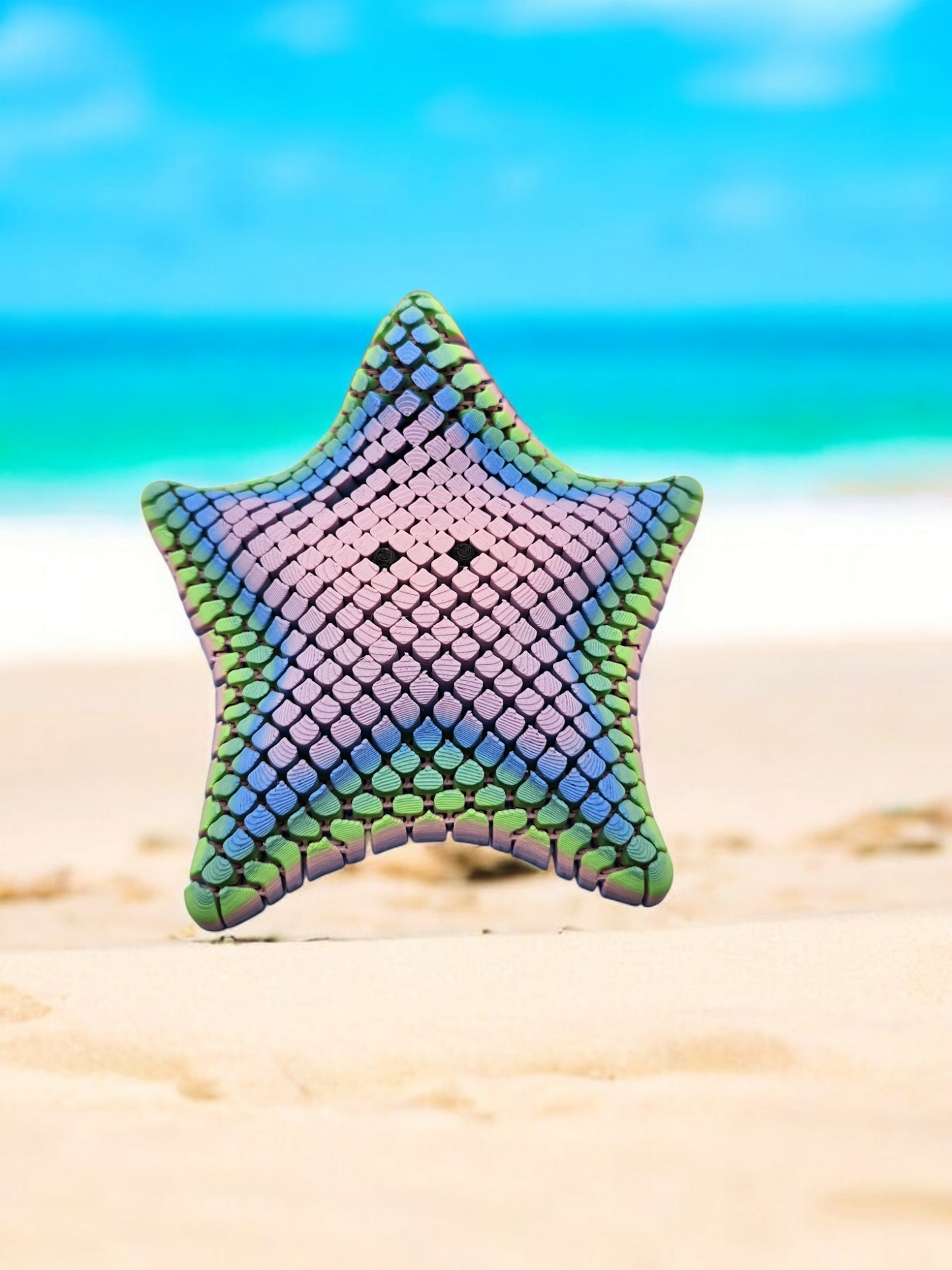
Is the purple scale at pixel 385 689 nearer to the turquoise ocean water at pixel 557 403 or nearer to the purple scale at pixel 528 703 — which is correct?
the purple scale at pixel 528 703

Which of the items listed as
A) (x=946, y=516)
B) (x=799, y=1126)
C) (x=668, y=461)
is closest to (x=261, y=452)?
(x=668, y=461)

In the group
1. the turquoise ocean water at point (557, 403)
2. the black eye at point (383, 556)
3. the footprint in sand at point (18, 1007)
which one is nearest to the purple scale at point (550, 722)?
the black eye at point (383, 556)

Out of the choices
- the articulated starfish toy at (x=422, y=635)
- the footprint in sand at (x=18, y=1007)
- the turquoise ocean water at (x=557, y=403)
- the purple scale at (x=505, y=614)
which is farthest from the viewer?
the turquoise ocean water at (x=557, y=403)

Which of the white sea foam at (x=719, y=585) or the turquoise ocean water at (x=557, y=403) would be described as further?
the turquoise ocean water at (x=557, y=403)

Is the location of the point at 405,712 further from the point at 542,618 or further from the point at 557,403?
the point at 557,403

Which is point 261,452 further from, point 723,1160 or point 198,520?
point 723,1160

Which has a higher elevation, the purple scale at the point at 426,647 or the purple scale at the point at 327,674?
the purple scale at the point at 426,647

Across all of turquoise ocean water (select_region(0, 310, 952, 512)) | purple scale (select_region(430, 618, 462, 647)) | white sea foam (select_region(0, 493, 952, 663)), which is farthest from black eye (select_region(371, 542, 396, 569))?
turquoise ocean water (select_region(0, 310, 952, 512))
